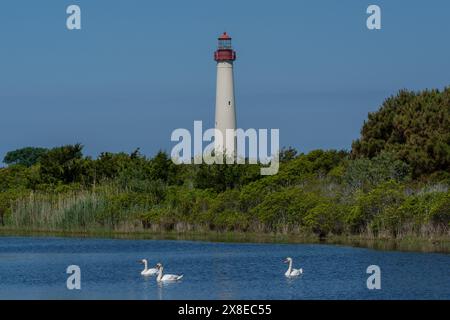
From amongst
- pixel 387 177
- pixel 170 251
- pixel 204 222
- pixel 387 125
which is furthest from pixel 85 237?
pixel 387 125

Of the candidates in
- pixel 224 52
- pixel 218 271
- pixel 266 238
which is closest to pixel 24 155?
pixel 224 52

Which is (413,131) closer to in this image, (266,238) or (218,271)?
(266,238)

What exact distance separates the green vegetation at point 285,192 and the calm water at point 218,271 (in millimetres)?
2979

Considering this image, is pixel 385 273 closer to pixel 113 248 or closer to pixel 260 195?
pixel 113 248

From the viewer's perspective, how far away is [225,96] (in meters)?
72.6

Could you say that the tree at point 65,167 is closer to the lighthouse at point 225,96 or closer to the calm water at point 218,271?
the lighthouse at point 225,96

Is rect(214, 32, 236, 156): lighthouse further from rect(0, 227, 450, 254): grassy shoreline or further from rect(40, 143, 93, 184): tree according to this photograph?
rect(0, 227, 450, 254): grassy shoreline

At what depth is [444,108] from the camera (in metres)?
58.2

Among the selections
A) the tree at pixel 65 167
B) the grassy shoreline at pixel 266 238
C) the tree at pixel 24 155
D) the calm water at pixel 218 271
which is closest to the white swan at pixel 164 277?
the calm water at pixel 218 271

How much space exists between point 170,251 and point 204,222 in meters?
8.24

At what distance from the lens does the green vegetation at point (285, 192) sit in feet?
147

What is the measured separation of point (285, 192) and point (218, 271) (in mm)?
12926

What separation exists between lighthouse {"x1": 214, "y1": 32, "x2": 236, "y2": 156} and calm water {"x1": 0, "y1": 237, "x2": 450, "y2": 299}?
79.9ft
